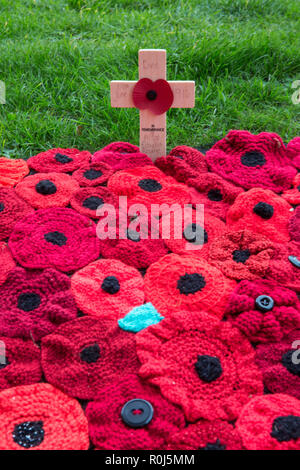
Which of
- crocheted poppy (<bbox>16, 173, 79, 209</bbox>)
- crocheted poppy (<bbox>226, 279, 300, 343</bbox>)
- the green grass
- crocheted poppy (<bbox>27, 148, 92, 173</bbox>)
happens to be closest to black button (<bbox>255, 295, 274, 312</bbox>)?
crocheted poppy (<bbox>226, 279, 300, 343</bbox>)

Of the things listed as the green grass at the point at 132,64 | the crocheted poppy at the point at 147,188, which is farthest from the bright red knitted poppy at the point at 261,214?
the green grass at the point at 132,64

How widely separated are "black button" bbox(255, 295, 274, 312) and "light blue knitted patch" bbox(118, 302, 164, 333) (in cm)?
23

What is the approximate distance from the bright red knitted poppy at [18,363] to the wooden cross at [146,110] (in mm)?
824

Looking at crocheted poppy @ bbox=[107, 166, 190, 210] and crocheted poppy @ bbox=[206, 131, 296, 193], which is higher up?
crocheted poppy @ bbox=[206, 131, 296, 193]

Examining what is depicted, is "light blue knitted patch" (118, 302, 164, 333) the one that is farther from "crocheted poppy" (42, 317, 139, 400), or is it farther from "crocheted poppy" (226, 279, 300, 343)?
"crocheted poppy" (226, 279, 300, 343)

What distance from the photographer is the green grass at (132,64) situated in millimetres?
2131

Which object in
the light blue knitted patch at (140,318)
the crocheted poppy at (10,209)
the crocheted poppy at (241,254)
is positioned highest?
the crocheted poppy at (10,209)

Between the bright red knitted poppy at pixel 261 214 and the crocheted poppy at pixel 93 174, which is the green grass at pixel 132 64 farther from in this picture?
the bright red knitted poppy at pixel 261 214

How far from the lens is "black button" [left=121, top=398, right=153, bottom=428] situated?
0.95 m

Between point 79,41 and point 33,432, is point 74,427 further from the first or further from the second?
point 79,41

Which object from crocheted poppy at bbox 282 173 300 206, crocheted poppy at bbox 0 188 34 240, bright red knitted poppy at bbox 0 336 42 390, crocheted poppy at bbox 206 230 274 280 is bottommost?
bright red knitted poppy at bbox 0 336 42 390

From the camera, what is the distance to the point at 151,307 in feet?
3.90
